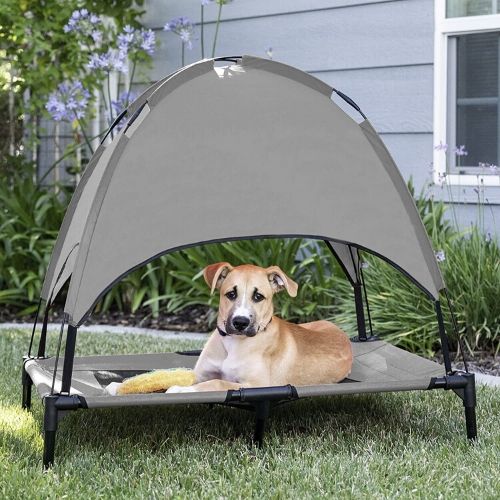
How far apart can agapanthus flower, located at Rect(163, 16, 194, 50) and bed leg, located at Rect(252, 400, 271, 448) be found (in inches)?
157

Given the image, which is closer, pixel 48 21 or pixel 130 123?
pixel 130 123

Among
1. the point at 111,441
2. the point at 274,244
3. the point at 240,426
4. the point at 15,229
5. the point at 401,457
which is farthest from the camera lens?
the point at 15,229

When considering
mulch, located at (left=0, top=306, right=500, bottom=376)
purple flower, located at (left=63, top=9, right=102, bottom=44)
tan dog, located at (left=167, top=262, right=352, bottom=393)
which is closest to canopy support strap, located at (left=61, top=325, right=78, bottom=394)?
tan dog, located at (left=167, top=262, right=352, bottom=393)

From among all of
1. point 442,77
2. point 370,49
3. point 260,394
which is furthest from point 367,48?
point 260,394

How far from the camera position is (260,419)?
133 inches

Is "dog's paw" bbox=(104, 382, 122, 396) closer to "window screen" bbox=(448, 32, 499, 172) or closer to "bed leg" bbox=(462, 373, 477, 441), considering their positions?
"bed leg" bbox=(462, 373, 477, 441)

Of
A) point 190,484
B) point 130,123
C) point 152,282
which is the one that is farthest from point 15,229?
point 190,484

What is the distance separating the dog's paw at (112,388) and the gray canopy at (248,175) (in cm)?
48

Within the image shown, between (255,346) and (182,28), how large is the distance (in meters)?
3.87

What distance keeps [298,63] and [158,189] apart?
3584 millimetres

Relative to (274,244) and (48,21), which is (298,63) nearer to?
(274,244)

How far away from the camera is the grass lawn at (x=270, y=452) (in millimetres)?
2986

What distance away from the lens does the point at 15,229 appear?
7.25m

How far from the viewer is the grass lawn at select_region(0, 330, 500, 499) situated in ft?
9.80
